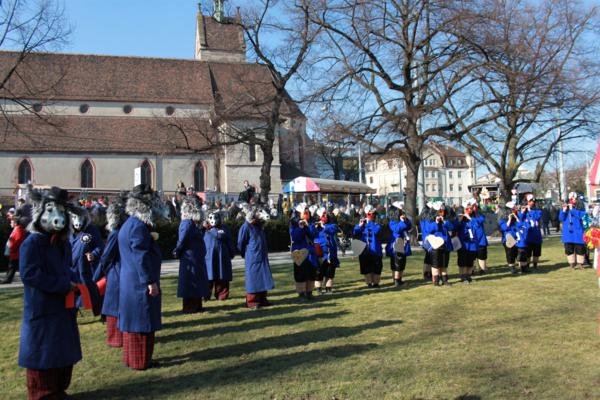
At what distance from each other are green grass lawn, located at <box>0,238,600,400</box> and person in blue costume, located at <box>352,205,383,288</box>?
1.00 meters

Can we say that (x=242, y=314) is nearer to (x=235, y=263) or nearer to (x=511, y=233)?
(x=511, y=233)

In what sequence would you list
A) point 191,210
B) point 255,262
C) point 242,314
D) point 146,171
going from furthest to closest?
point 146,171, point 255,262, point 191,210, point 242,314

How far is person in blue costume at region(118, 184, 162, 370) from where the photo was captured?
6205 mm

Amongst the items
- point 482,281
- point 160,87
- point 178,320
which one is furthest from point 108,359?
point 160,87

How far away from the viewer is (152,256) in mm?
6559

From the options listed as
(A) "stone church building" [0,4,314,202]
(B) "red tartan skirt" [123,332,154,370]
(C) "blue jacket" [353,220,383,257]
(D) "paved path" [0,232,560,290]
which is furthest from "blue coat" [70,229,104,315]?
(A) "stone church building" [0,4,314,202]

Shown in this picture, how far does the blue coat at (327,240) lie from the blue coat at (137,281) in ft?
17.3

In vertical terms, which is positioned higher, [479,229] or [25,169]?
[25,169]

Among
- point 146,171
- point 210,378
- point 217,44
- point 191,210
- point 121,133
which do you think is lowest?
point 210,378

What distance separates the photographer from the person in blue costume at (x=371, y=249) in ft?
39.0

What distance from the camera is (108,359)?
→ 22.3 feet

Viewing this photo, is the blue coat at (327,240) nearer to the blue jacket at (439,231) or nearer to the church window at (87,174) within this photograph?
the blue jacket at (439,231)

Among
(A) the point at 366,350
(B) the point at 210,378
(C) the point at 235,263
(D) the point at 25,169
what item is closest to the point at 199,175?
(D) the point at 25,169

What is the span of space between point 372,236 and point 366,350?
17.3 ft
